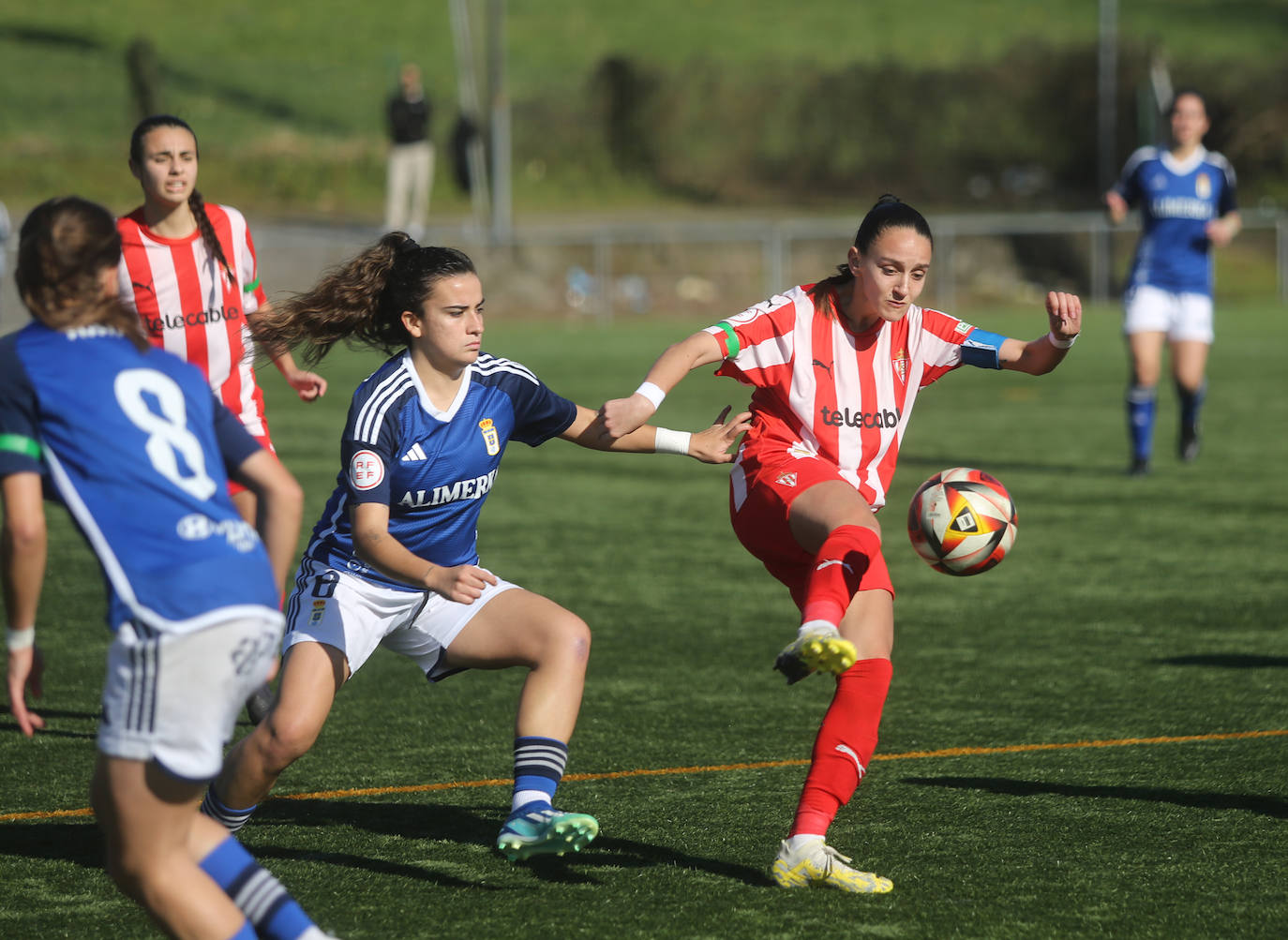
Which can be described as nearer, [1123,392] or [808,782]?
[808,782]

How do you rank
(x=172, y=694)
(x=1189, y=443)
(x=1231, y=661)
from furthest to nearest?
(x=1189, y=443) → (x=1231, y=661) → (x=172, y=694)

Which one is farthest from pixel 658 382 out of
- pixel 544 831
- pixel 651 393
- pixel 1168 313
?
pixel 1168 313

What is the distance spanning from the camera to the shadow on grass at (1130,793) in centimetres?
462

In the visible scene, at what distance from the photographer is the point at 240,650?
2988mm

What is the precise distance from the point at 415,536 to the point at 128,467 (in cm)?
141

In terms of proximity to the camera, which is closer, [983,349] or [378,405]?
[378,405]

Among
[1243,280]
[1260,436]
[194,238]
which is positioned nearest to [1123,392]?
[1260,436]

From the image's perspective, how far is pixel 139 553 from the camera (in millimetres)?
2934

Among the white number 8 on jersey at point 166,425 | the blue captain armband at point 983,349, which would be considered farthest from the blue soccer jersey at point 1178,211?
the white number 8 on jersey at point 166,425

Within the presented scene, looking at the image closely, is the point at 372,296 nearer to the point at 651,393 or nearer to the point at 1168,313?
the point at 651,393

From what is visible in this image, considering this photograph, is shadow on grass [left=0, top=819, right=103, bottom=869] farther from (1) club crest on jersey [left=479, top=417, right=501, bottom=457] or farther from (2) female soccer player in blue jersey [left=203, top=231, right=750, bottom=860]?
(1) club crest on jersey [left=479, top=417, right=501, bottom=457]

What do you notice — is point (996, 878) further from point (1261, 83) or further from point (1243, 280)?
point (1261, 83)

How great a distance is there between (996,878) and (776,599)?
152 inches

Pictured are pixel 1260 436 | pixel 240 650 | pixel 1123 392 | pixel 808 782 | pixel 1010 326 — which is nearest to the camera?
pixel 240 650
